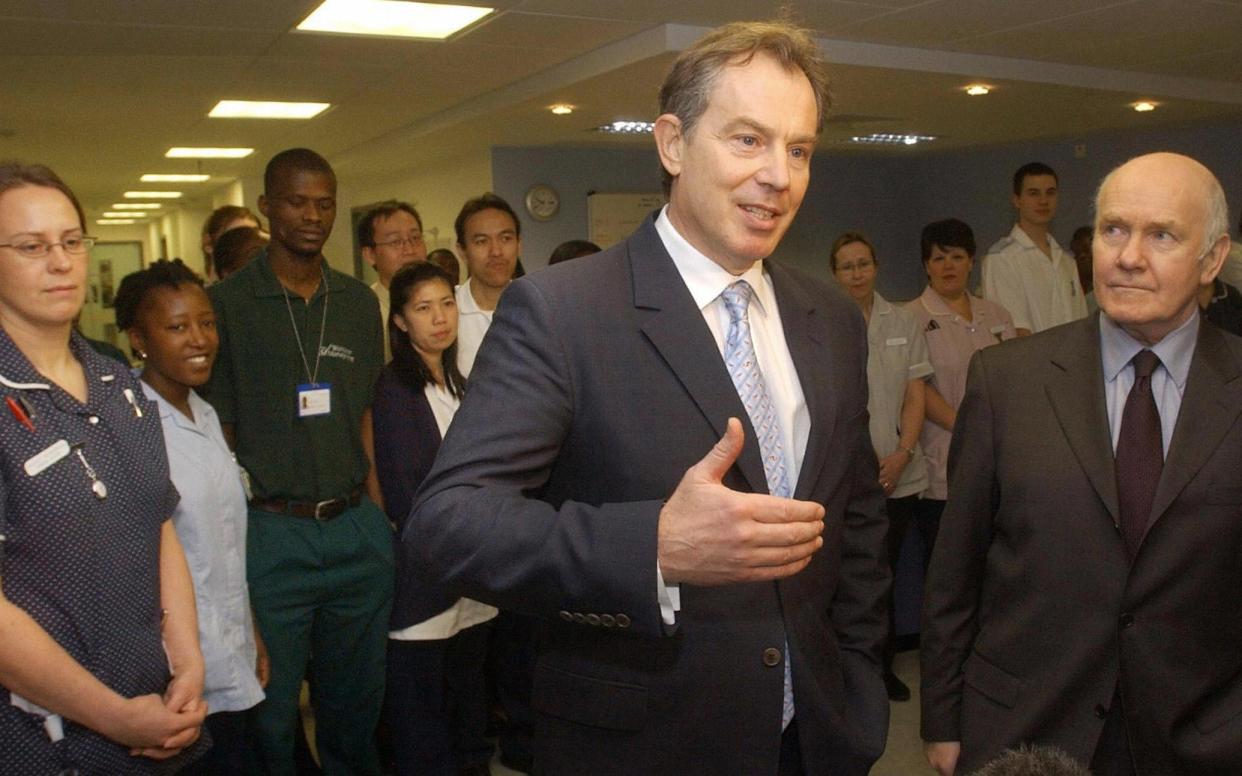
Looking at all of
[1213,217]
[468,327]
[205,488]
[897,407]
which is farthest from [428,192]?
[1213,217]

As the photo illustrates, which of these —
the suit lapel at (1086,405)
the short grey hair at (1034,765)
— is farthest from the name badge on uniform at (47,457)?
the suit lapel at (1086,405)

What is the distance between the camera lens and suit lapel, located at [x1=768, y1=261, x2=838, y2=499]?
1379 mm

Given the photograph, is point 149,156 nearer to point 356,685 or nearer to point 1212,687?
point 356,685

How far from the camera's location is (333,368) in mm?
2867

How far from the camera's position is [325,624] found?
9.25ft

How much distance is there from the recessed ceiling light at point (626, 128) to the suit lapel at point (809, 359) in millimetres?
6401

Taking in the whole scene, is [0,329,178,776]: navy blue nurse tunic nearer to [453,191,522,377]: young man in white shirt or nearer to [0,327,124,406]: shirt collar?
[0,327,124,406]: shirt collar

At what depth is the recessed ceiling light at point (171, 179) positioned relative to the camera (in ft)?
37.9

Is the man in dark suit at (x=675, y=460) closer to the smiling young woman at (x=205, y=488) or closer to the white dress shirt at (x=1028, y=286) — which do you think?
the smiling young woman at (x=205, y=488)

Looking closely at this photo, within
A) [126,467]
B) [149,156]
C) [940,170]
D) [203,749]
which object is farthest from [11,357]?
[940,170]

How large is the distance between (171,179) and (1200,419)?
12373 millimetres

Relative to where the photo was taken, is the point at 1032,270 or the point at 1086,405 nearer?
the point at 1086,405

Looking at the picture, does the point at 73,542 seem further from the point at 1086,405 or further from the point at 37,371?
the point at 1086,405

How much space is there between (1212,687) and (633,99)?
5532mm
